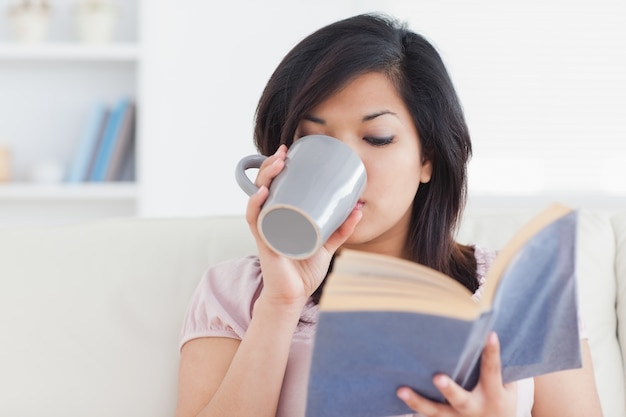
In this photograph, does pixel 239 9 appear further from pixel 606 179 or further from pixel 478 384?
pixel 478 384

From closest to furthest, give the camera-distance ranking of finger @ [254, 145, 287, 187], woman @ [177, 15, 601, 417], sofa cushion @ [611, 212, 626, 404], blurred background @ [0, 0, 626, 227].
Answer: finger @ [254, 145, 287, 187] < woman @ [177, 15, 601, 417] < sofa cushion @ [611, 212, 626, 404] < blurred background @ [0, 0, 626, 227]

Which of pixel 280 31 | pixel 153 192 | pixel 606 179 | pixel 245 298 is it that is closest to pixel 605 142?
pixel 606 179

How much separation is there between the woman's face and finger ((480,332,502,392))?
395mm

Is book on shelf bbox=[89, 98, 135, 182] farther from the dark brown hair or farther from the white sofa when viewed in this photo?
the dark brown hair

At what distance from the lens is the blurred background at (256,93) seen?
342 centimetres

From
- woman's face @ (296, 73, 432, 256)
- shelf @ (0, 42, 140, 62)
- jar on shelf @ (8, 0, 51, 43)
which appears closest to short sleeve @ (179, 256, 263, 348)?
woman's face @ (296, 73, 432, 256)

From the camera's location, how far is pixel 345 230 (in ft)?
4.04

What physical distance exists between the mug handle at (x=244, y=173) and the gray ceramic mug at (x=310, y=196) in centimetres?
6

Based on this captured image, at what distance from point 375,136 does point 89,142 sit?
222 cm

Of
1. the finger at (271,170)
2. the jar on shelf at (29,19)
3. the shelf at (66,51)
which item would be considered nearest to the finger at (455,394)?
the finger at (271,170)

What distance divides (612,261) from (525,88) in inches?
73.3

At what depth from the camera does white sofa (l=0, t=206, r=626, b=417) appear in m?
1.49

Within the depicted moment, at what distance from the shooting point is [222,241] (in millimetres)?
1655

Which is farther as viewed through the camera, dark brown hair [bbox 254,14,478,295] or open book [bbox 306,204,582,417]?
dark brown hair [bbox 254,14,478,295]
